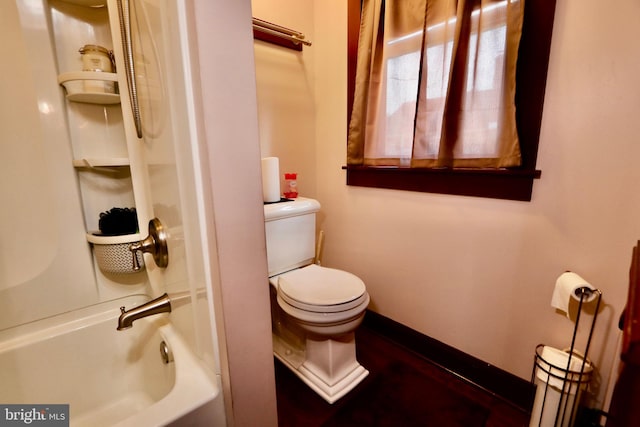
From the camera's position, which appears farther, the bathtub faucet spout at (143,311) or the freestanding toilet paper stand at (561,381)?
the freestanding toilet paper stand at (561,381)

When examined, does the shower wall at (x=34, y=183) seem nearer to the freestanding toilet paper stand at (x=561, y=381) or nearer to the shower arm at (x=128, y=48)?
the shower arm at (x=128, y=48)

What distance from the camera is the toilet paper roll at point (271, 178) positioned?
147 centimetres

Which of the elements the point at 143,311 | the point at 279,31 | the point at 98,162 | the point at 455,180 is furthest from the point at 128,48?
the point at 455,180

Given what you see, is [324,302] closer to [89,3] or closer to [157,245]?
[157,245]

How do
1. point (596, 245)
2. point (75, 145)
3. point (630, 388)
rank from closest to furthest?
1. point (630, 388)
2. point (596, 245)
3. point (75, 145)

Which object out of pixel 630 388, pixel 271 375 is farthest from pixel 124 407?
pixel 630 388

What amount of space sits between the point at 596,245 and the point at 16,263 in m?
2.09

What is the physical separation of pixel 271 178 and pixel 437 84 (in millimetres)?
920

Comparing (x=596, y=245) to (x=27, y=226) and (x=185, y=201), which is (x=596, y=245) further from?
(x=27, y=226)

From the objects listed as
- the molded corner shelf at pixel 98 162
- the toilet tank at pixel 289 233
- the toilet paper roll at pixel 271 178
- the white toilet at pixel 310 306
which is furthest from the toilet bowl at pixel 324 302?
the molded corner shelf at pixel 98 162

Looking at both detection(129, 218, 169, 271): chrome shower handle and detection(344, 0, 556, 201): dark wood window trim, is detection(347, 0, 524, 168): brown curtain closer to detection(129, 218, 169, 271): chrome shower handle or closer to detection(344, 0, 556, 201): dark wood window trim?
detection(344, 0, 556, 201): dark wood window trim

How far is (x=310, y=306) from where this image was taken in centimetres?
119

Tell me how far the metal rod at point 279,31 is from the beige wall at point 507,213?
11 centimetres

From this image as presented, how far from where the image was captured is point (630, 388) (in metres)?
0.36
